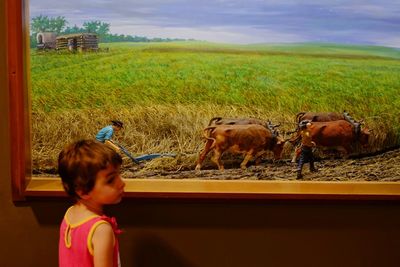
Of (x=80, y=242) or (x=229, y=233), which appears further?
(x=229, y=233)

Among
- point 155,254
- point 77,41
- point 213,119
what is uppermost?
point 77,41

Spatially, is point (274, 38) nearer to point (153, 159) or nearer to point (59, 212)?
point (153, 159)

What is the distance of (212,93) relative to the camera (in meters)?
1.85

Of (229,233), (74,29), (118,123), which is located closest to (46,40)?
(74,29)

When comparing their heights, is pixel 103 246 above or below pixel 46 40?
below

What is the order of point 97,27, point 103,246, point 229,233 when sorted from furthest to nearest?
point 229,233, point 97,27, point 103,246

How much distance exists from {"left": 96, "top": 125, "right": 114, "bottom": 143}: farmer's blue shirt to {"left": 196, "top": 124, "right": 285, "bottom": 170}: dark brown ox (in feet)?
1.04

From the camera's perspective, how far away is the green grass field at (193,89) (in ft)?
5.98

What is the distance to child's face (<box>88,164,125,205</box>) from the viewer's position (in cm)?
134

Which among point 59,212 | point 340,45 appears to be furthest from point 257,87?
point 59,212

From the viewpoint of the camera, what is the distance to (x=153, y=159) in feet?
6.12

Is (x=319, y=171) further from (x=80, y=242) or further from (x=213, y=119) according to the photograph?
(x=80, y=242)

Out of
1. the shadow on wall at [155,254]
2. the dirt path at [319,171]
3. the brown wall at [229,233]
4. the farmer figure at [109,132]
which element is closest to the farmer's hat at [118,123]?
the farmer figure at [109,132]

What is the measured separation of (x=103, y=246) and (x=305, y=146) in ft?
2.85
